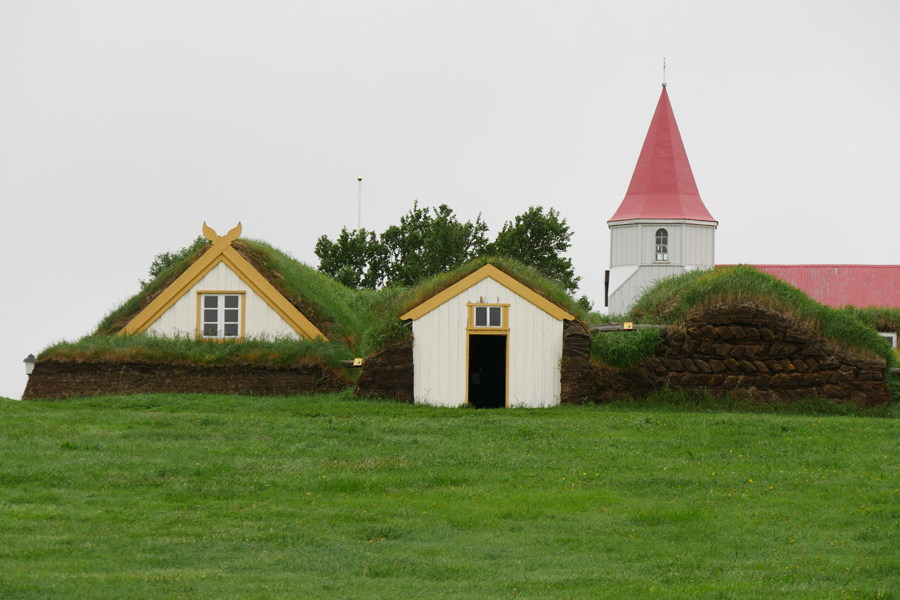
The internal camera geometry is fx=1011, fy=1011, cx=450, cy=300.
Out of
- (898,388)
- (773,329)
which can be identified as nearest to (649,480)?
(773,329)

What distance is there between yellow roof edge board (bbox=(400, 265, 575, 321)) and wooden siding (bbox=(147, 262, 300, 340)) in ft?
14.5

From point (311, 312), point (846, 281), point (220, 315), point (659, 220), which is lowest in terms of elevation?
point (220, 315)

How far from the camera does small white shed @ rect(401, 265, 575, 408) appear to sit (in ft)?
78.5

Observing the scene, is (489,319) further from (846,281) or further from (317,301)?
(846,281)

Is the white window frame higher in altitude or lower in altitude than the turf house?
higher

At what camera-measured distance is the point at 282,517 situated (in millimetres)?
12297

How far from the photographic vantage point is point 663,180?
63875 mm

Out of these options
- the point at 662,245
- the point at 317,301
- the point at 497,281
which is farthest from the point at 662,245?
the point at 497,281

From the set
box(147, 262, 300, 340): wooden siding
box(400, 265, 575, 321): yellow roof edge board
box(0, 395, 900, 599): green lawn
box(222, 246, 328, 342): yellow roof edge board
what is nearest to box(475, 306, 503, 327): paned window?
box(400, 265, 575, 321): yellow roof edge board

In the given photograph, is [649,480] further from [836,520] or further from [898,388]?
[898,388]

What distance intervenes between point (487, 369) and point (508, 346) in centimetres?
438

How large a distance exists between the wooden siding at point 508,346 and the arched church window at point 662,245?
138 ft

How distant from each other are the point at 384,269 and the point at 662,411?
107 ft

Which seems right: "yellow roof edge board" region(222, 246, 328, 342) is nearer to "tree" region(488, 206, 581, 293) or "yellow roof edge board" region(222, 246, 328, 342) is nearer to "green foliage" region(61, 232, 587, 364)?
"green foliage" region(61, 232, 587, 364)
